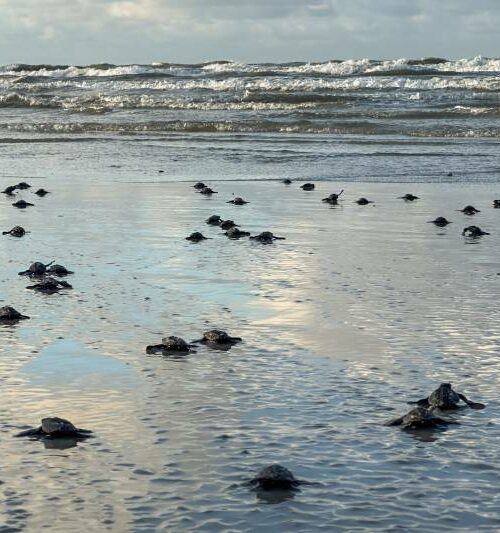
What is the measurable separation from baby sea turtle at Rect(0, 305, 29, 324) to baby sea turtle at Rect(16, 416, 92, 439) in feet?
9.68

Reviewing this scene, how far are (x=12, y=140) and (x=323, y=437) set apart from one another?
26827 mm

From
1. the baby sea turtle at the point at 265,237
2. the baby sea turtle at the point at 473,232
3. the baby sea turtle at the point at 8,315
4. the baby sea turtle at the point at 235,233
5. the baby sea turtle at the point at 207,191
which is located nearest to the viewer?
the baby sea turtle at the point at 8,315

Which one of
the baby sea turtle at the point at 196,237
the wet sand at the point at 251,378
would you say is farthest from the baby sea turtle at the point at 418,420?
the baby sea turtle at the point at 196,237

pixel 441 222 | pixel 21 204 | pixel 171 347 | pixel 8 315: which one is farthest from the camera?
pixel 21 204

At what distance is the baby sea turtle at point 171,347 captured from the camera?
26.3ft

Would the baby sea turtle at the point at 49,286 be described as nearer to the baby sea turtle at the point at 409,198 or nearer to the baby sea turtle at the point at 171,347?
the baby sea turtle at the point at 171,347

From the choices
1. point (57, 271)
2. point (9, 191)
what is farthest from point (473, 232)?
point (9, 191)

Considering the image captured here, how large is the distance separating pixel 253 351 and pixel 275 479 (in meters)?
2.83

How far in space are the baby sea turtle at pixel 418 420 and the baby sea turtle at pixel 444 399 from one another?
0.70 ft

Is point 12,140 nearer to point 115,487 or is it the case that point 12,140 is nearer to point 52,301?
point 52,301

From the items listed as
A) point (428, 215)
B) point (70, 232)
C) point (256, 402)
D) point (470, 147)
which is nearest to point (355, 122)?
point (470, 147)

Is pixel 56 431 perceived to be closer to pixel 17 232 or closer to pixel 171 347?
pixel 171 347

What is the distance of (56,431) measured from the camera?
605 cm

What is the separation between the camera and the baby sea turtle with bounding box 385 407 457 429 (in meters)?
6.27
